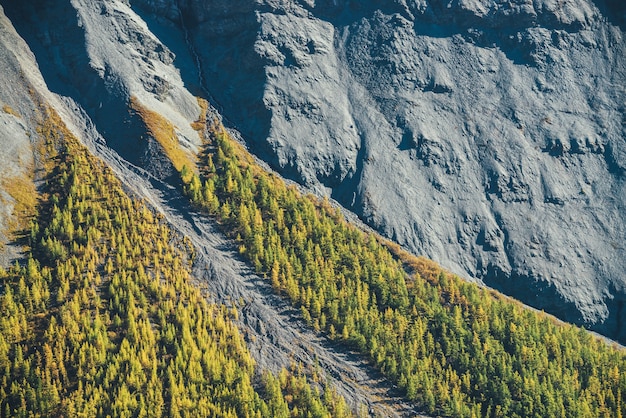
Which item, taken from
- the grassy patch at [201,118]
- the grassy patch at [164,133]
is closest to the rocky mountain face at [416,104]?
the grassy patch at [201,118]

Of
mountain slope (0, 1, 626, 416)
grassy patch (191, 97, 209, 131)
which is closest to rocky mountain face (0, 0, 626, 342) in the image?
mountain slope (0, 1, 626, 416)

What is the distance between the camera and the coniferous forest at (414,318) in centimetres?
11600

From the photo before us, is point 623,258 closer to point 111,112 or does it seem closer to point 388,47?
point 388,47

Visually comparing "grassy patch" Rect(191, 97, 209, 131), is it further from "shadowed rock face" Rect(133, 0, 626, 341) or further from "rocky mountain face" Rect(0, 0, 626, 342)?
"shadowed rock face" Rect(133, 0, 626, 341)

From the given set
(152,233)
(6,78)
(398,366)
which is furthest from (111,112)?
(398,366)

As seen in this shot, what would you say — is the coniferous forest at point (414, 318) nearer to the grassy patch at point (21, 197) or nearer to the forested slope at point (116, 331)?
the forested slope at point (116, 331)

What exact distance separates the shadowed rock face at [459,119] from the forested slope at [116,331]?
4291 centimetres

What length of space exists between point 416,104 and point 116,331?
89.2 metres

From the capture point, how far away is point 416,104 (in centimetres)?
16962

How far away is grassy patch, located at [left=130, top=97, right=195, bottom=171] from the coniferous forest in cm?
536

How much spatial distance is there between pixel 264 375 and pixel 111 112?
69.2 m

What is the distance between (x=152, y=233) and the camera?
128 meters

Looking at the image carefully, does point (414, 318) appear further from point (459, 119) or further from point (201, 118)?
point (201, 118)

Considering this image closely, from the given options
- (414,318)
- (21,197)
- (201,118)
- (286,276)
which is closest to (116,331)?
(286,276)
